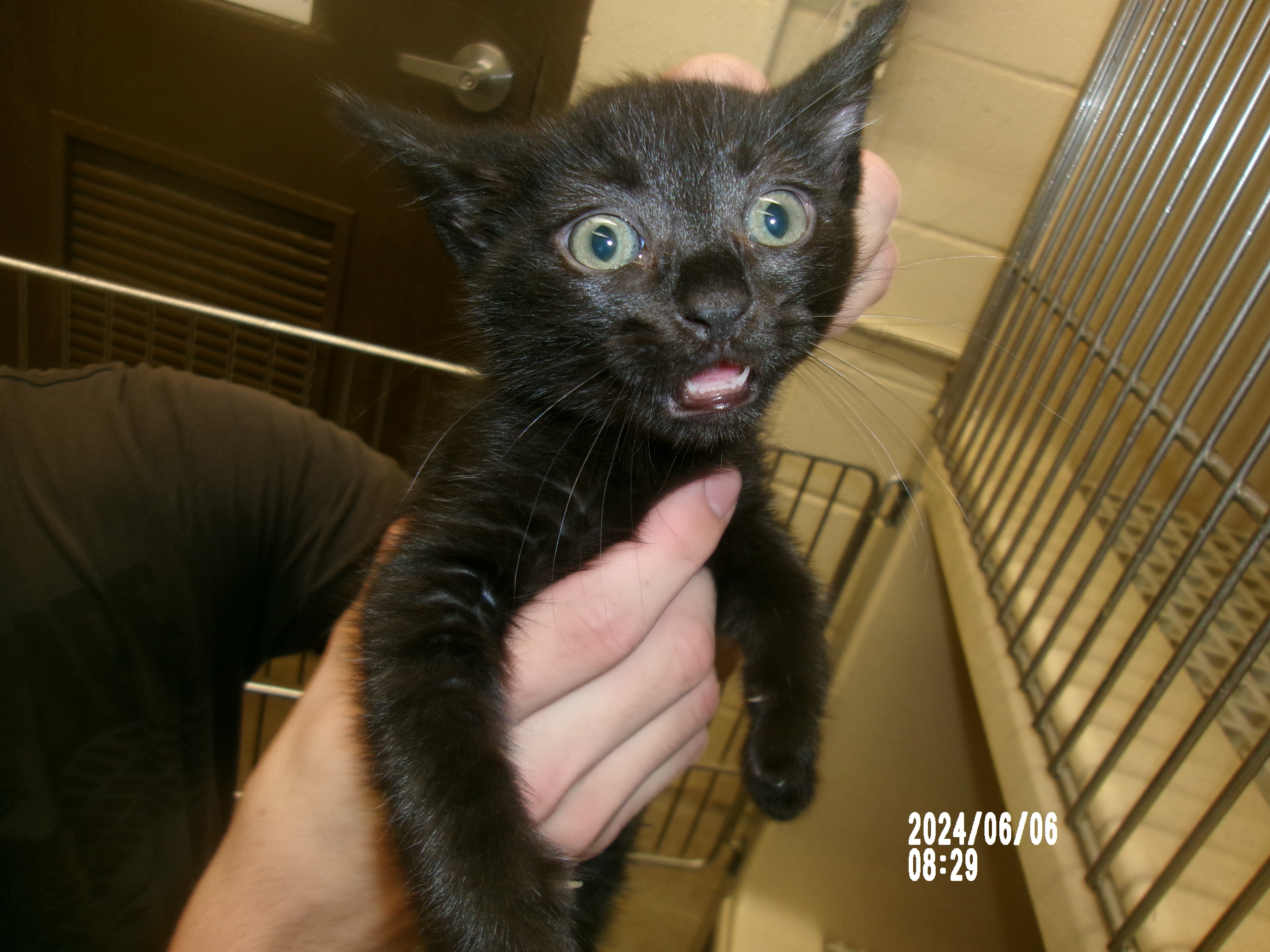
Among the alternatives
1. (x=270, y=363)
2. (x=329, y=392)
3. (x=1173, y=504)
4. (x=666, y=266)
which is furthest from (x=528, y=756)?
(x=329, y=392)

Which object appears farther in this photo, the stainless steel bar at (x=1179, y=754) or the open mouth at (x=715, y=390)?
the open mouth at (x=715, y=390)

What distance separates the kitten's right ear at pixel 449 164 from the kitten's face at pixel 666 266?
0.7 inches

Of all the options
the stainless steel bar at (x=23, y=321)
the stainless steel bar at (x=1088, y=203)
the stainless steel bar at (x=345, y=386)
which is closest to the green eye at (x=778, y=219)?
the stainless steel bar at (x=1088, y=203)

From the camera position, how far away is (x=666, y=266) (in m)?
0.62

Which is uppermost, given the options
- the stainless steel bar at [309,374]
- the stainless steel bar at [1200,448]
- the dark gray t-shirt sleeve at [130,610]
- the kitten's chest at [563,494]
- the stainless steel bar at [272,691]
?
the stainless steel bar at [1200,448]

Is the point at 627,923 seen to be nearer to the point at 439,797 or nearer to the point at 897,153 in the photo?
the point at 439,797

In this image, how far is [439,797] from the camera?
0.60 metres

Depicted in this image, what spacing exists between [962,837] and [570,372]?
25.6 inches

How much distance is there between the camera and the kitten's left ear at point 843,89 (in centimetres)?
74

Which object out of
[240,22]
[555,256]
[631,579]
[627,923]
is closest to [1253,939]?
[631,579]

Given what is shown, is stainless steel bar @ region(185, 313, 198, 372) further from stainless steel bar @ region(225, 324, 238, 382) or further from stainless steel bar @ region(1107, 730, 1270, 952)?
stainless steel bar @ region(1107, 730, 1270, 952)

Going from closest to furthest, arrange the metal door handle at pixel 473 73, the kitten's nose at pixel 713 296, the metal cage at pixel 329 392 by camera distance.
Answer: the kitten's nose at pixel 713 296, the metal cage at pixel 329 392, the metal door handle at pixel 473 73

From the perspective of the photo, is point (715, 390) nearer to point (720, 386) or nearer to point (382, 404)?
point (720, 386)

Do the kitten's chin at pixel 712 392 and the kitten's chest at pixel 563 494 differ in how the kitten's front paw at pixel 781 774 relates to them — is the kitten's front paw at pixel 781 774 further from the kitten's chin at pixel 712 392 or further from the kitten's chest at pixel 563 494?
the kitten's chin at pixel 712 392
